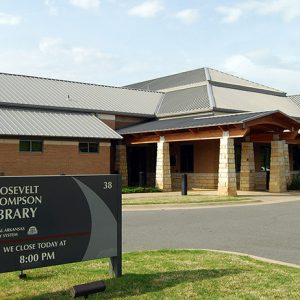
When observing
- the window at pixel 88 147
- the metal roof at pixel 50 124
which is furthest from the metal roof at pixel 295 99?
the window at pixel 88 147

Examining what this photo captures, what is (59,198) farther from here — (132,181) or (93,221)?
(132,181)

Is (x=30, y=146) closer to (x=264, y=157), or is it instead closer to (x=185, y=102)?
(x=185, y=102)

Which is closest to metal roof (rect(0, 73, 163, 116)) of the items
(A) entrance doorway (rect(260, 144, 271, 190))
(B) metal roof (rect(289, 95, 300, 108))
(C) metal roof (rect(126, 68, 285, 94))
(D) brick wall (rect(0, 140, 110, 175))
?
(C) metal roof (rect(126, 68, 285, 94))

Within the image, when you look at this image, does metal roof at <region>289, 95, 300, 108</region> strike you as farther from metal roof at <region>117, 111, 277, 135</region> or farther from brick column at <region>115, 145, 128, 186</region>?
brick column at <region>115, 145, 128, 186</region>

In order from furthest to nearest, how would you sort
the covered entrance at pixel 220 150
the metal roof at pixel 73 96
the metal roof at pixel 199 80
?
the metal roof at pixel 199 80, the metal roof at pixel 73 96, the covered entrance at pixel 220 150


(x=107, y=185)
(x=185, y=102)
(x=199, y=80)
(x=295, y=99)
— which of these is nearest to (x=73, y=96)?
(x=185, y=102)

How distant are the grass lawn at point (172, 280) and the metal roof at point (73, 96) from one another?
2267 cm

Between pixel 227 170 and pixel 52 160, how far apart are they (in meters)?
10.1

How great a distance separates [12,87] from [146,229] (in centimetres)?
2176

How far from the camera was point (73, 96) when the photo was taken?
3359 centimetres

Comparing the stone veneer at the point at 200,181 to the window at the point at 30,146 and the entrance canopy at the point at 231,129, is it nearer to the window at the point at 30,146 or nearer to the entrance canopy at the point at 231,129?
the entrance canopy at the point at 231,129

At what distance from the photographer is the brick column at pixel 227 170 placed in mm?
23984

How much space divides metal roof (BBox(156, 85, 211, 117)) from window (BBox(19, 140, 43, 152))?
11.0 m

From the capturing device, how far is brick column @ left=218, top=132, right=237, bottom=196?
78.7 feet
